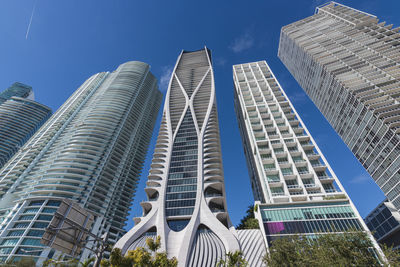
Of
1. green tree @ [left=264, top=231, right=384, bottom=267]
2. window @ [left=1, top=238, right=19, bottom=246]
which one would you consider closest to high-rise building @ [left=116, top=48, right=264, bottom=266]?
green tree @ [left=264, top=231, right=384, bottom=267]

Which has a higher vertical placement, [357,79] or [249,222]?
[357,79]

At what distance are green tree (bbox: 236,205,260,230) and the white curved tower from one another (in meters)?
4.67

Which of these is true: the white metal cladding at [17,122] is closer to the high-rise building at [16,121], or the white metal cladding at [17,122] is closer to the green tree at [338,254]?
the high-rise building at [16,121]

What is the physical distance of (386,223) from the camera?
60.4 m

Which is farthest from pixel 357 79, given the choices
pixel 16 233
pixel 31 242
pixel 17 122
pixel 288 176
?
pixel 17 122

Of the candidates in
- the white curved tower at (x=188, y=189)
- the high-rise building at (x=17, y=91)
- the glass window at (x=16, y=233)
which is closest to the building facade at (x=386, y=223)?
the white curved tower at (x=188, y=189)

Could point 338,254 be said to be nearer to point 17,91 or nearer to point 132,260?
point 132,260

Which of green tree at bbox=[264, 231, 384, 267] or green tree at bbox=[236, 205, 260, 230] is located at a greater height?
green tree at bbox=[236, 205, 260, 230]

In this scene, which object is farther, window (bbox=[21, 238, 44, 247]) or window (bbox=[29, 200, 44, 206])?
window (bbox=[29, 200, 44, 206])

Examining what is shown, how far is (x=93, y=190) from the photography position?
3049 inches

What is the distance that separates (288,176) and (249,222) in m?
17.1

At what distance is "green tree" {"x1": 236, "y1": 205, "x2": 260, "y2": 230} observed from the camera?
47059mm

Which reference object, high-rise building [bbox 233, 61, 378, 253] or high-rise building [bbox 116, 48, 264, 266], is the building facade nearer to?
high-rise building [bbox 233, 61, 378, 253]

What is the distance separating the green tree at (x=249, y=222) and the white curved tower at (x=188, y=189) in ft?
15.3
